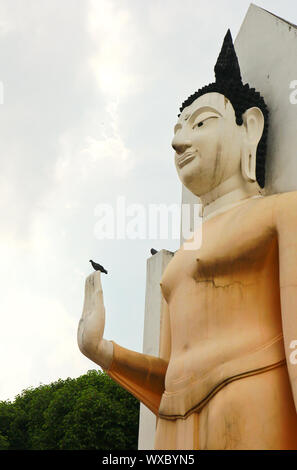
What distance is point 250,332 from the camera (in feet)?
13.6

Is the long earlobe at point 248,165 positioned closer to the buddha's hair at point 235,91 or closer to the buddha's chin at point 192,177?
the buddha's hair at point 235,91

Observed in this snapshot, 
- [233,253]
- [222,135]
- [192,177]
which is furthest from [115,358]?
[222,135]

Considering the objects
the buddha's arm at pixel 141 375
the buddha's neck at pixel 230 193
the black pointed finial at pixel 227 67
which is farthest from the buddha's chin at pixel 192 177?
the buddha's arm at pixel 141 375

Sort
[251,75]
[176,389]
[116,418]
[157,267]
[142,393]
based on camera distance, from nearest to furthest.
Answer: [176,389], [142,393], [251,75], [157,267], [116,418]

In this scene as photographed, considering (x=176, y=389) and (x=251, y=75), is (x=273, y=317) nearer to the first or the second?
(x=176, y=389)

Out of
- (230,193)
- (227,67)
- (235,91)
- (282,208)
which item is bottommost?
(282,208)

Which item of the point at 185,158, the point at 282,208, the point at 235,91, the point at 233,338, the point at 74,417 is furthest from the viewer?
the point at 74,417

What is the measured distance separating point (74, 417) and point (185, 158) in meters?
18.4

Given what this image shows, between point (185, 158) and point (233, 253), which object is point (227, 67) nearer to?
point (185, 158)

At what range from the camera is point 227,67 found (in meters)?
5.27

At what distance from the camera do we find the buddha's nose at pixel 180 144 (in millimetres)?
5002

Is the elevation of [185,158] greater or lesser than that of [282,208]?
greater
